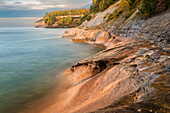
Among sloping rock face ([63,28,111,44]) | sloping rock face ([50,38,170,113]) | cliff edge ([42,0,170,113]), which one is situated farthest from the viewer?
sloping rock face ([63,28,111,44])

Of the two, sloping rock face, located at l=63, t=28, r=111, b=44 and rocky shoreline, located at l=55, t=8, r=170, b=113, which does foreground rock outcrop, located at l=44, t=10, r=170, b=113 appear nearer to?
rocky shoreline, located at l=55, t=8, r=170, b=113

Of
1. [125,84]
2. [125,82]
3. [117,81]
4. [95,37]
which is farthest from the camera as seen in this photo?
[95,37]

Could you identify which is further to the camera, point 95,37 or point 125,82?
point 95,37

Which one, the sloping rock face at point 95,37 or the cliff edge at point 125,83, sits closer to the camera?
the cliff edge at point 125,83

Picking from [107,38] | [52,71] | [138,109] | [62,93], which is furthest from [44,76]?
[107,38]

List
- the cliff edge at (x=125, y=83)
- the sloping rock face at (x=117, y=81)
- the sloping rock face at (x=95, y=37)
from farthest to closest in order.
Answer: the sloping rock face at (x=95, y=37) < the sloping rock face at (x=117, y=81) < the cliff edge at (x=125, y=83)

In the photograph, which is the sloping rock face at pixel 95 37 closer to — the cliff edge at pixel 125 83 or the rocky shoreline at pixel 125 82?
the rocky shoreline at pixel 125 82

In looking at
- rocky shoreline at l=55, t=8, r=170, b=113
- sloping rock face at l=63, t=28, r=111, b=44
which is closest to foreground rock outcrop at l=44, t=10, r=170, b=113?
rocky shoreline at l=55, t=8, r=170, b=113

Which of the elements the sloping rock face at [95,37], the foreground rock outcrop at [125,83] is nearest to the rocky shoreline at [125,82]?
the foreground rock outcrop at [125,83]

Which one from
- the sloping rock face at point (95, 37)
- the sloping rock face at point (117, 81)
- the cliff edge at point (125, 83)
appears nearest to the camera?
the cliff edge at point (125, 83)

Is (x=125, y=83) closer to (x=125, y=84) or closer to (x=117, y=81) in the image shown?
(x=125, y=84)

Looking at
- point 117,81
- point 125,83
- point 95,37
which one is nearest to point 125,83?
point 125,83

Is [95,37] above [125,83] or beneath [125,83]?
above

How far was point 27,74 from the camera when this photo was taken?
15.2 meters
